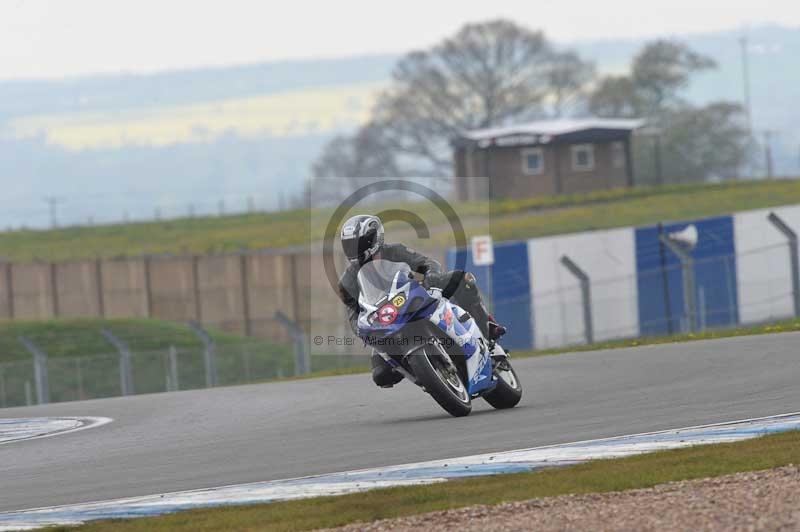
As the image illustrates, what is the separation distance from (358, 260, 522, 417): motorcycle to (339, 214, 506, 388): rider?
76 millimetres

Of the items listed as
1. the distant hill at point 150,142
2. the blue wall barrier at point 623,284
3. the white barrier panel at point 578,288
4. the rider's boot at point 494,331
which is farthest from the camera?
the distant hill at point 150,142

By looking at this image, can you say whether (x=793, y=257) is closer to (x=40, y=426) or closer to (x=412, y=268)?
(x=40, y=426)

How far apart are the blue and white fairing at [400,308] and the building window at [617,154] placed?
61829 mm

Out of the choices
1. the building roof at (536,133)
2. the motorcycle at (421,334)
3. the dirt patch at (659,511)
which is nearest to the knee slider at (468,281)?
the motorcycle at (421,334)

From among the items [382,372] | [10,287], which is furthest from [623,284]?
[10,287]

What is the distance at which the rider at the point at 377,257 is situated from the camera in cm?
1230

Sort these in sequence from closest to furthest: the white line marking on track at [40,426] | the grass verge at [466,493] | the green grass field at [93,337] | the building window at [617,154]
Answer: the grass verge at [466,493], the white line marking on track at [40,426], the green grass field at [93,337], the building window at [617,154]

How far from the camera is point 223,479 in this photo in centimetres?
1038

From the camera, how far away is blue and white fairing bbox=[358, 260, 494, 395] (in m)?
12.2

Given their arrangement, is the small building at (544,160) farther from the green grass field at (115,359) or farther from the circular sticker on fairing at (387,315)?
the circular sticker on fairing at (387,315)

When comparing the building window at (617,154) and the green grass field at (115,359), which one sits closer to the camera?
the green grass field at (115,359)

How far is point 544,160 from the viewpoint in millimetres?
72125

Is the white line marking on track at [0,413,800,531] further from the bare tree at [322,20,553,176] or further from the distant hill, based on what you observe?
the distant hill

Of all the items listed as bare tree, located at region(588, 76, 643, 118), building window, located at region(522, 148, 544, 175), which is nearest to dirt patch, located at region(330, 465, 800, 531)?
building window, located at region(522, 148, 544, 175)
